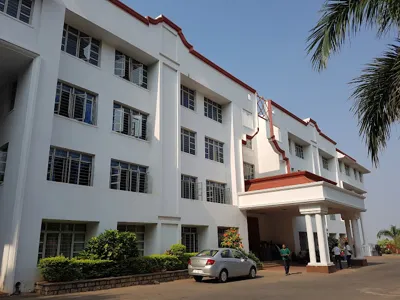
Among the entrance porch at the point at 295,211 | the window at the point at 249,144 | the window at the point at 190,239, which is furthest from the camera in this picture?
the window at the point at 249,144

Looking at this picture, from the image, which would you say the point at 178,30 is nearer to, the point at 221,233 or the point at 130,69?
the point at 130,69

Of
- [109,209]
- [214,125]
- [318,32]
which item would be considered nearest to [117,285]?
[109,209]

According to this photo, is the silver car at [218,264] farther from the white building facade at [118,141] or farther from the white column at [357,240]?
the white column at [357,240]

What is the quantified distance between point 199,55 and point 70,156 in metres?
10.9

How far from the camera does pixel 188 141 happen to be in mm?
20469

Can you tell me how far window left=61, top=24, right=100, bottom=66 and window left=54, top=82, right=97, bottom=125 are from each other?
1.73 metres

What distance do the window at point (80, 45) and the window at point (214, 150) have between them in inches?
345

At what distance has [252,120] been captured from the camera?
25.5 meters

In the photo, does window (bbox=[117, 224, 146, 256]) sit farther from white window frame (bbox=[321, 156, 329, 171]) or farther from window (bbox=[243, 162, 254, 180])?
white window frame (bbox=[321, 156, 329, 171])

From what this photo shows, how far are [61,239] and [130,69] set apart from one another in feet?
29.9

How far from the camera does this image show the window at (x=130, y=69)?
674 inches

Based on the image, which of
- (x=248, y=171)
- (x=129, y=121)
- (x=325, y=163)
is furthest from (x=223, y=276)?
(x=325, y=163)

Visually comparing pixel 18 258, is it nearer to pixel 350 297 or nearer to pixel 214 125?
pixel 350 297

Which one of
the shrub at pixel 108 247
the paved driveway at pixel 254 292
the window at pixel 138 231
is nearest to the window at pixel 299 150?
the window at pixel 138 231
